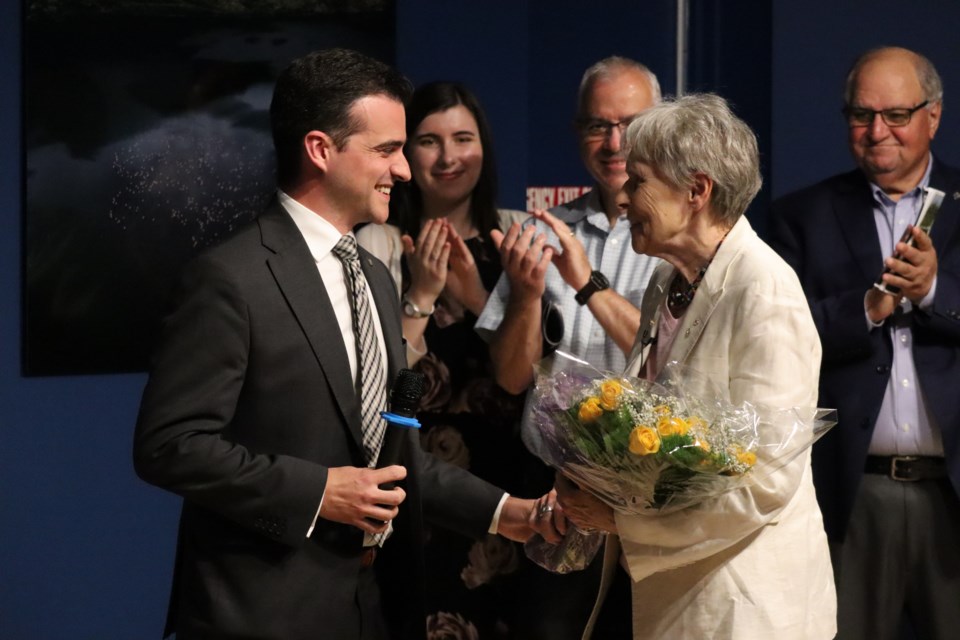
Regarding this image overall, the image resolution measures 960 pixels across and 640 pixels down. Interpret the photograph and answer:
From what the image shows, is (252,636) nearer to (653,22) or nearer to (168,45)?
(168,45)

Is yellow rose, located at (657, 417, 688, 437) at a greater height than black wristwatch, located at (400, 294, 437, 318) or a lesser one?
lesser

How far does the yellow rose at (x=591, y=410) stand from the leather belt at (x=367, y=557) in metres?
0.54

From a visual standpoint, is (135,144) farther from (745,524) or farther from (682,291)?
(745,524)

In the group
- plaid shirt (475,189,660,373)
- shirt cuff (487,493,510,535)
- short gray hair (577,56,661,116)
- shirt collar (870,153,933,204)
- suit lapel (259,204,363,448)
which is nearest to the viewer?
suit lapel (259,204,363,448)

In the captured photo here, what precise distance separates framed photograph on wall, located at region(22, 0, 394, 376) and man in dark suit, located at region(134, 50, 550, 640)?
205cm

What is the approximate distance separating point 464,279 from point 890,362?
3.96ft

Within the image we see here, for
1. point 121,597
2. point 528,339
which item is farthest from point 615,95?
point 121,597

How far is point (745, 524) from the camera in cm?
218

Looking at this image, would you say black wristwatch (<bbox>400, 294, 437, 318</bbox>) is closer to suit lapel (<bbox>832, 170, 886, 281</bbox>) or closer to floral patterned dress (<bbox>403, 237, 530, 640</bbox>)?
floral patterned dress (<bbox>403, 237, 530, 640</bbox>)

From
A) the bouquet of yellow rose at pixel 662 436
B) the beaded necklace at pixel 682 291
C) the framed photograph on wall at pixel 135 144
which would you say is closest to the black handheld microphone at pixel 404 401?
the bouquet of yellow rose at pixel 662 436

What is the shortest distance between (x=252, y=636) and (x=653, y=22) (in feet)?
12.5

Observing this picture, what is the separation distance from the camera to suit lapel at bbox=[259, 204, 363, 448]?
2.25 m

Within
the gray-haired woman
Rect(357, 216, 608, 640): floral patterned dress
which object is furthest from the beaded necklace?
Rect(357, 216, 608, 640): floral patterned dress

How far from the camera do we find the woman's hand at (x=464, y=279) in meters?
3.43
